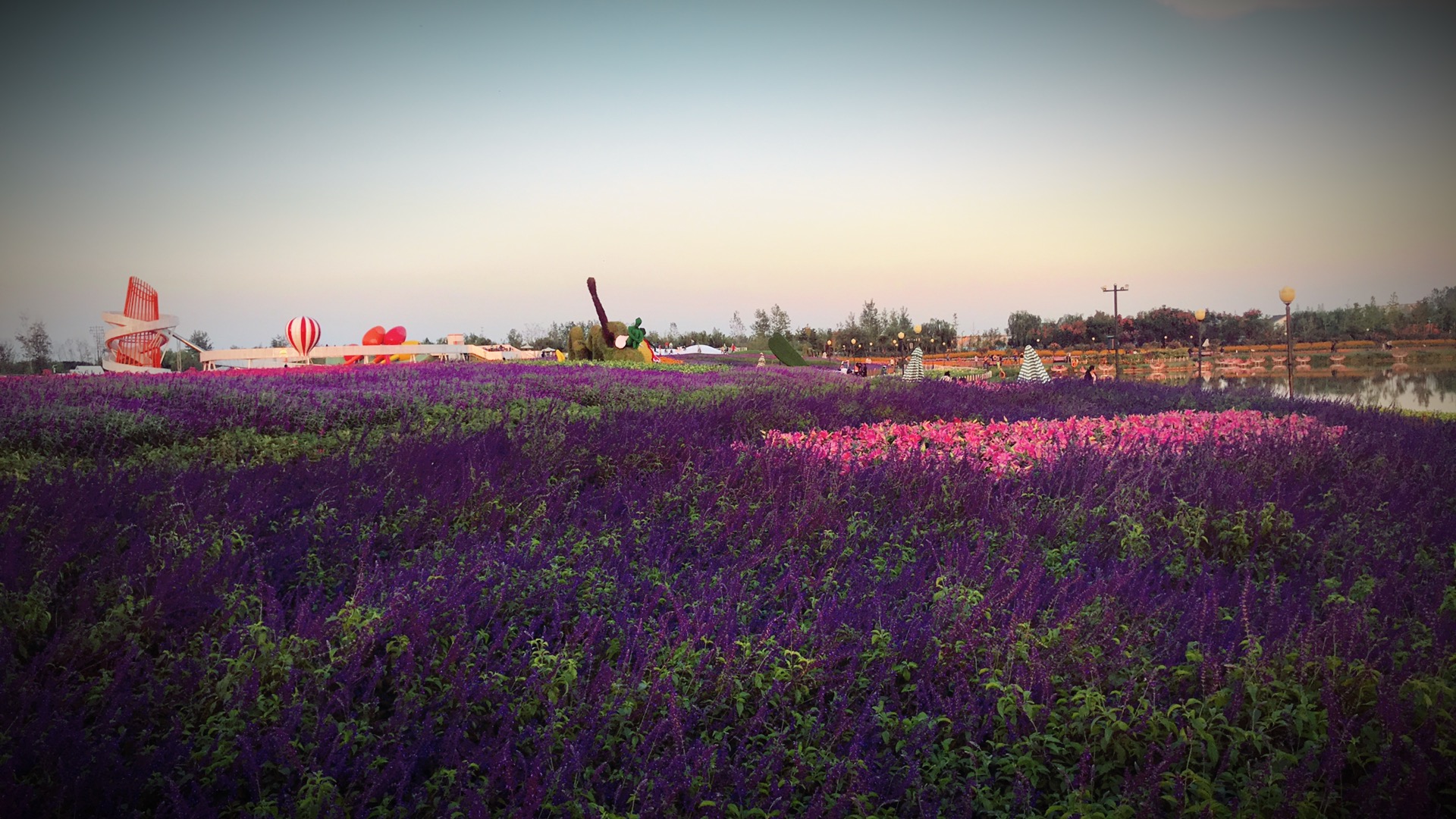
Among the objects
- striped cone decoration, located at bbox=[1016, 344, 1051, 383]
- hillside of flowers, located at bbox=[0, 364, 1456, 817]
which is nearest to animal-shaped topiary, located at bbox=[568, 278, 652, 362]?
striped cone decoration, located at bbox=[1016, 344, 1051, 383]

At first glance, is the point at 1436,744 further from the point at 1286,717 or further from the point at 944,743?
the point at 944,743

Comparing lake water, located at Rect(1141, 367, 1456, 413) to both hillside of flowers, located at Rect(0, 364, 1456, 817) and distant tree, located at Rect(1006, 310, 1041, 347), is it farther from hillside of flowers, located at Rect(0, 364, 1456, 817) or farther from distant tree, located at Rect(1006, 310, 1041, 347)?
distant tree, located at Rect(1006, 310, 1041, 347)

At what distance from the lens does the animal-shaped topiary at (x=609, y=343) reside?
71.9ft

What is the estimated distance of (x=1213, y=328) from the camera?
254 ft

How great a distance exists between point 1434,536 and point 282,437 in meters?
7.97

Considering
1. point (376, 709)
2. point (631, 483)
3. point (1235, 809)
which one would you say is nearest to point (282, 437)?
point (631, 483)

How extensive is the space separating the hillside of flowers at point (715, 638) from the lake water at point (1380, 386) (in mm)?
10146

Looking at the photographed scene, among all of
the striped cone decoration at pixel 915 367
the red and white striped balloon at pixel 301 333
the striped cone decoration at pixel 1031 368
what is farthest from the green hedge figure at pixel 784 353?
the red and white striped balloon at pixel 301 333

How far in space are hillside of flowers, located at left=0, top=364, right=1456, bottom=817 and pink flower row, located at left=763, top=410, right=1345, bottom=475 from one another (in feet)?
1.61

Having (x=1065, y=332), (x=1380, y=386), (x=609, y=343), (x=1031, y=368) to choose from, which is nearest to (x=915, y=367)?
(x=1031, y=368)

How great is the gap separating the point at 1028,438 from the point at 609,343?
16.9m

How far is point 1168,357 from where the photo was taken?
177 feet

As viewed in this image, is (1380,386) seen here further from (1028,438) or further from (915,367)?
(1028,438)

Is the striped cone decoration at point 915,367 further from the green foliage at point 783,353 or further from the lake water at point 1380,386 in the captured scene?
the green foliage at point 783,353
